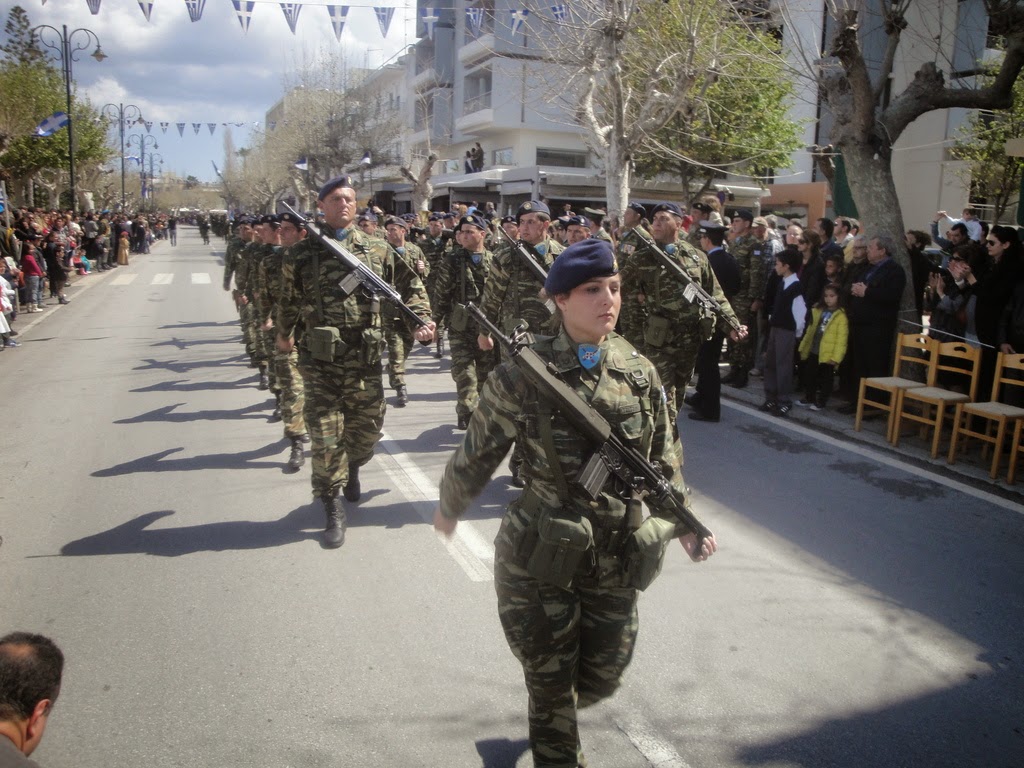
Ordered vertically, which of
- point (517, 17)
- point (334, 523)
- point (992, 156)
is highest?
point (517, 17)

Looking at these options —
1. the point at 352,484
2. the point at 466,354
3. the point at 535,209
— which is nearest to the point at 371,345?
the point at 352,484

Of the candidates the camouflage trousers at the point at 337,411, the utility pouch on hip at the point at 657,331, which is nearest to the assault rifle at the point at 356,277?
the camouflage trousers at the point at 337,411

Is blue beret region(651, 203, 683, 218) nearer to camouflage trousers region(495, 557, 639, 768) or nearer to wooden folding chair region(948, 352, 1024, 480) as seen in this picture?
wooden folding chair region(948, 352, 1024, 480)

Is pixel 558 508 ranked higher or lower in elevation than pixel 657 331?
lower

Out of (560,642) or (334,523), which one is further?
(334,523)

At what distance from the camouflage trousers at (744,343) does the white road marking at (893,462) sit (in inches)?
45.7

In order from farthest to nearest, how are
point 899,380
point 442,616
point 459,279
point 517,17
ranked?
point 517,17 < point 459,279 < point 899,380 < point 442,616

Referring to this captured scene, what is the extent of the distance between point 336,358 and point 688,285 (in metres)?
2.89

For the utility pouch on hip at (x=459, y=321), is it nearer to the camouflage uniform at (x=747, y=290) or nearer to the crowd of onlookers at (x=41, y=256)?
the camouflage uniform at (x=747, y=290)

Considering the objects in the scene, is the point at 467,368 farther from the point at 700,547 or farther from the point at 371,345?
the point at 700,547

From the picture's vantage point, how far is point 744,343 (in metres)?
10.2

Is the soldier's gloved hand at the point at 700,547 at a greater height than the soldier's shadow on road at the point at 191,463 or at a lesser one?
greater

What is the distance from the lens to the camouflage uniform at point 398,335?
5.69m

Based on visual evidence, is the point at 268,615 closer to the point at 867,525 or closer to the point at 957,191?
the point at 867,525
